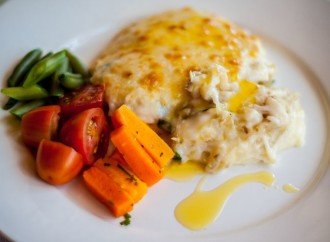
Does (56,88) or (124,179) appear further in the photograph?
(56,88)

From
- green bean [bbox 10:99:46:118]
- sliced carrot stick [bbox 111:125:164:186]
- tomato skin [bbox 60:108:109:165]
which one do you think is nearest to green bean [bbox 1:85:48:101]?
Answer: green bean [bbox 10:99:46:118]

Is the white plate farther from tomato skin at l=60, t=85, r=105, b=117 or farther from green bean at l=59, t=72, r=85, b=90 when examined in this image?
green bean at l=59, t=72, r=85, b=90

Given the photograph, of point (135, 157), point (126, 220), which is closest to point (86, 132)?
point (135, 157)

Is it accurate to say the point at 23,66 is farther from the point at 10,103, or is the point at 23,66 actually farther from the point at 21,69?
the point at 10,103

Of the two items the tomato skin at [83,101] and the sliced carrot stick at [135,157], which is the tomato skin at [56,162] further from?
the tomato skin at [83,101]

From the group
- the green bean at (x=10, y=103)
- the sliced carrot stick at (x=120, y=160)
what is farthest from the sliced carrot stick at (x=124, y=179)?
the green bean at (x=10, y=103)
